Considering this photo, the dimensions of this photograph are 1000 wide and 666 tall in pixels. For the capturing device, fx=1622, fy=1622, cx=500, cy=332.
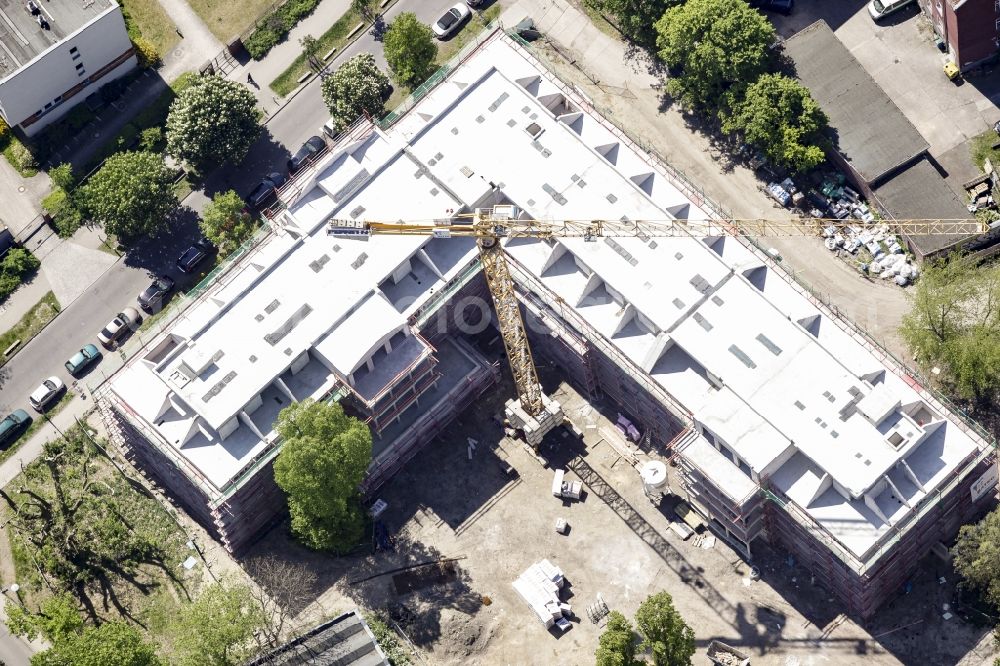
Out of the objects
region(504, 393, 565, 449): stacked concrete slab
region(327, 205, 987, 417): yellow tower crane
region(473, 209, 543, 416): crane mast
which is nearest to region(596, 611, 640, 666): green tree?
region(504, 393, 565, 449): stacked concrete slab

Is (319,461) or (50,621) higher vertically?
(50,621)

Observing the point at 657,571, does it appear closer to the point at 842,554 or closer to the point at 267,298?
the point at 842,554

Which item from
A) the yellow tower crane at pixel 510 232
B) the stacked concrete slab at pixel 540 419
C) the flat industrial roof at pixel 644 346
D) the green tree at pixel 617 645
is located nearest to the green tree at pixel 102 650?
the flat industrial roof at pixel 644 346

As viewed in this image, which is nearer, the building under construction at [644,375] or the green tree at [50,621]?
the building under construction at [644,375]

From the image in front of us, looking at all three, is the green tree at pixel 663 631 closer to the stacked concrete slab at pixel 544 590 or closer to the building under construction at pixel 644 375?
the stacked concrete slab at pixel 544 590

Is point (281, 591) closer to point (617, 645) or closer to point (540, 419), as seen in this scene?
point (540, 419)

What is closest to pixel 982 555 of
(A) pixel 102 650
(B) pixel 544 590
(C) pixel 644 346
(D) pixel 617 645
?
(D) pixel 617 645

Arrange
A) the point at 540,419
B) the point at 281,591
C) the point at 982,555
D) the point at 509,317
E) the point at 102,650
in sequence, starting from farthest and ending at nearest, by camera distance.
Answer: the point at 540,419 < the point at 281,591 < the point at 509,317 < the point at 102,650 < the point at 982,555


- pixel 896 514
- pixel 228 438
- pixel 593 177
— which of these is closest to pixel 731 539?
pixel 896 514
